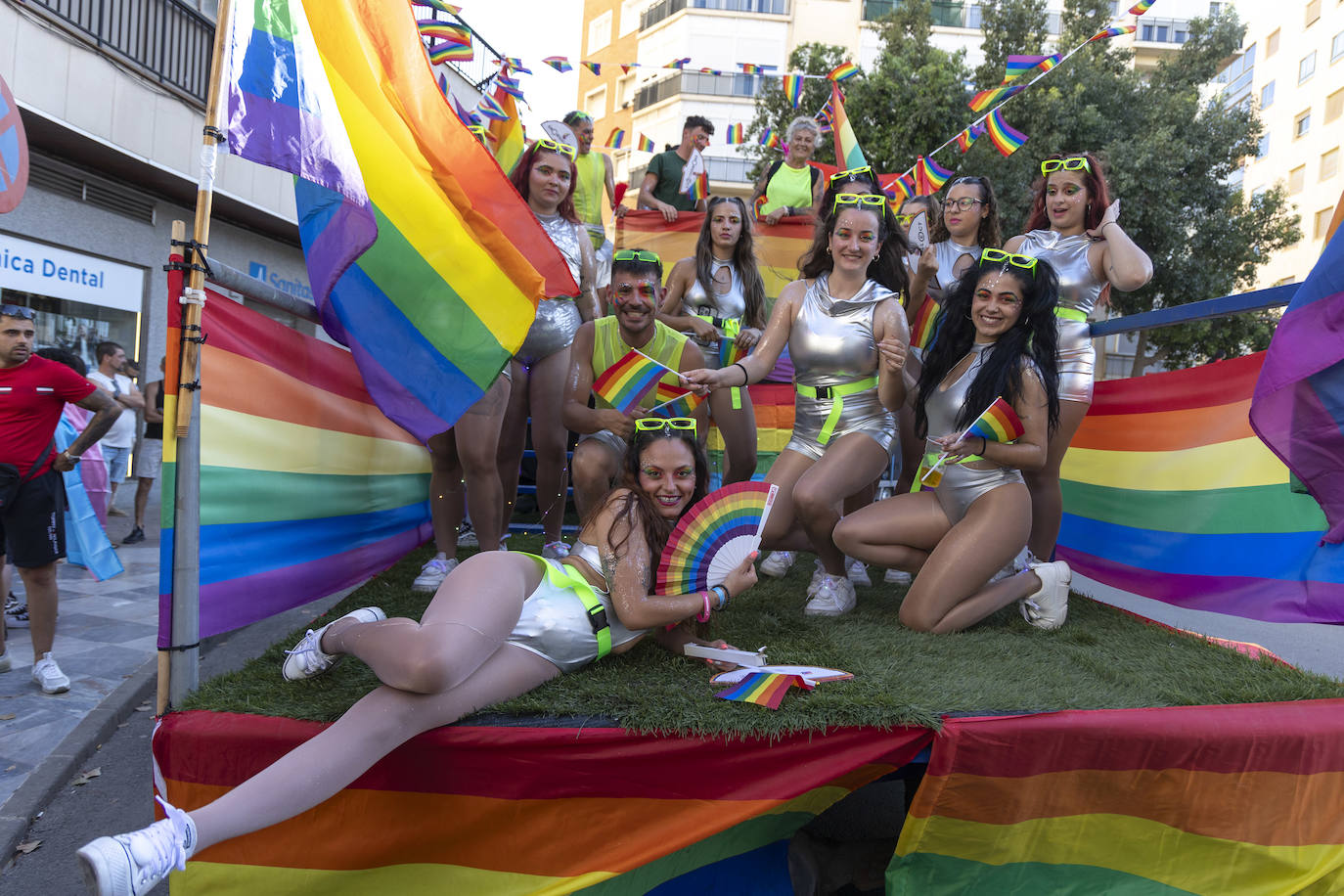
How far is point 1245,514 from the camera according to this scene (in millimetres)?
3502

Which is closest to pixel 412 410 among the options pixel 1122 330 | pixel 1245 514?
pixel 1245 514

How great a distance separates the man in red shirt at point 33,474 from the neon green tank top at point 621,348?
2457 mm

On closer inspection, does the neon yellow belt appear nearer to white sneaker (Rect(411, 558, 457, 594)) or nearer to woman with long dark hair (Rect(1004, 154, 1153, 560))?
woman with long dark hair (Rect(1004, 154, 1153, 560))

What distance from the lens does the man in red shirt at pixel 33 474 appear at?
162 inches

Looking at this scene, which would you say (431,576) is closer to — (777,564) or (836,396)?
(777,564)

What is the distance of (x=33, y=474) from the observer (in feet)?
13.6

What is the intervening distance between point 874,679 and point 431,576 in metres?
2.05

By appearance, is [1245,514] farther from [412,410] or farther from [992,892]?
[412,410]

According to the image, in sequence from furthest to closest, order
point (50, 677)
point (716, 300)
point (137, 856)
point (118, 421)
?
point (118, 421)
point (716, 300)
point (50, 677)
point (137, 856)

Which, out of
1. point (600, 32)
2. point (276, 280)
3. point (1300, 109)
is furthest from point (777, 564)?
point (600, 32)

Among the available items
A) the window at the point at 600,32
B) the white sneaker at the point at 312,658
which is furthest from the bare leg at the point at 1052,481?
the window at the point at 600,32

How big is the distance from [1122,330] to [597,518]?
2.98 metres

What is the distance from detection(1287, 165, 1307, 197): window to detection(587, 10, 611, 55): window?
28.7m

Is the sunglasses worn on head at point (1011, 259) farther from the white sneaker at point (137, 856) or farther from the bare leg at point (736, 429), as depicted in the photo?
the white sneaker at point (137, 856)
